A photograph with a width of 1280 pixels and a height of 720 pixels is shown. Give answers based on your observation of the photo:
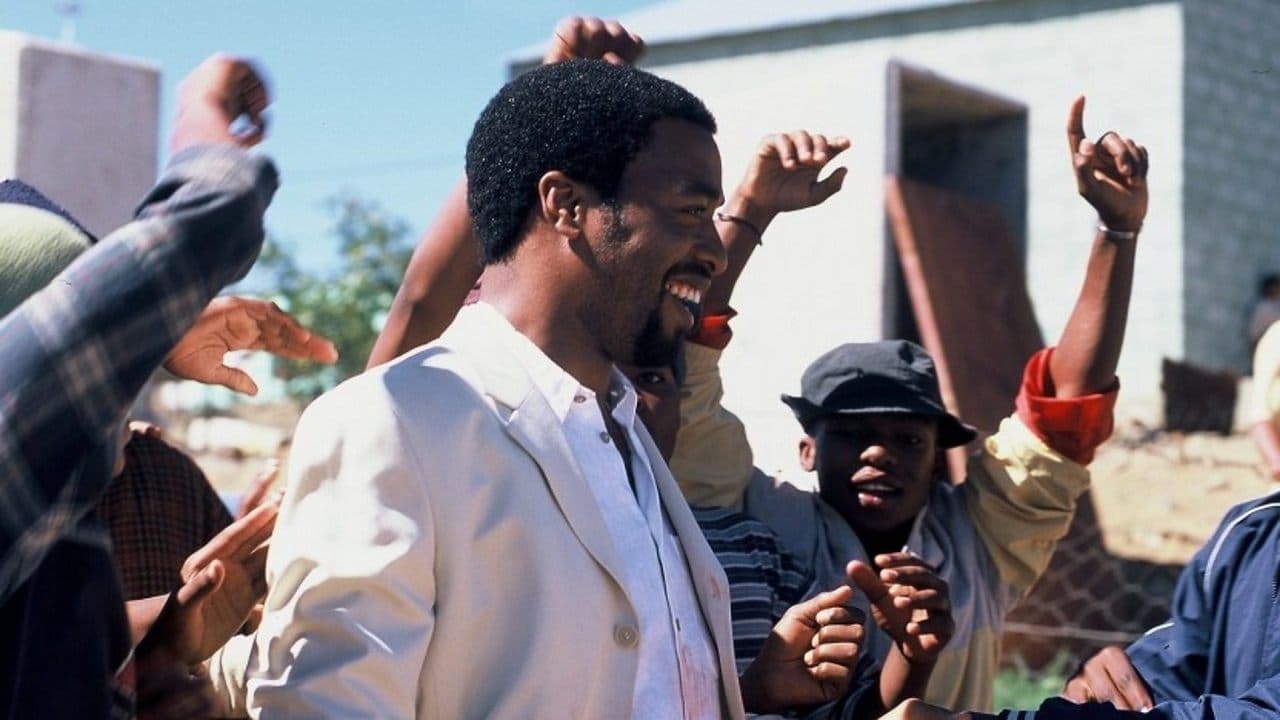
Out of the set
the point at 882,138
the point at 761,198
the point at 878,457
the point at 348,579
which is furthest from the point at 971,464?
the point at 882,138

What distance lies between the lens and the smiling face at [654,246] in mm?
2344

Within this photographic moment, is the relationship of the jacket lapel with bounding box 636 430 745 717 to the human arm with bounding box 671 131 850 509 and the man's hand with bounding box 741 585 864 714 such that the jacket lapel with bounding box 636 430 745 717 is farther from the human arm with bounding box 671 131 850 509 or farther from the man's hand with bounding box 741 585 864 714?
the human arm with bounding box 671 131 850 509

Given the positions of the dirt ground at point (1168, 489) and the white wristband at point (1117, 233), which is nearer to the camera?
the white wristband at point (1117, 233)

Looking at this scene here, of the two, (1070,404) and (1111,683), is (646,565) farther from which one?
(1070,404)

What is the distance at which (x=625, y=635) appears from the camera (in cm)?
210

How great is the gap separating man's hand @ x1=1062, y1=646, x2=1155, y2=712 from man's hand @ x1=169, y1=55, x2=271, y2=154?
194cm

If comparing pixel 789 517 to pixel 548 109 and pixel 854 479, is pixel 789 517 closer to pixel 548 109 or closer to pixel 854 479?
pixel 854 479

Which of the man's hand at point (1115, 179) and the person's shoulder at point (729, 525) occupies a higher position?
the man's hand at point (1115, 179)

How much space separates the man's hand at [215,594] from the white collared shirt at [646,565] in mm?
468

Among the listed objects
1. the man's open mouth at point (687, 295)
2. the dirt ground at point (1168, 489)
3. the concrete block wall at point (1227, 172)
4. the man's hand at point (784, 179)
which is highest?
the man's hand at point (784, 179)

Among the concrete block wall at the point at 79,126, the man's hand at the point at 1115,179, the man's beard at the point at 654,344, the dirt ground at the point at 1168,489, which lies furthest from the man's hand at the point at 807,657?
the dirt ground at the point at 1168,489

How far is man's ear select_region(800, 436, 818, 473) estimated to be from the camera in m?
3.70

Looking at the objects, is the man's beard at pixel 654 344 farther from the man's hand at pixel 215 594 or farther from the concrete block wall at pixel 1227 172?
the concrete block wall at pixel 1227 172

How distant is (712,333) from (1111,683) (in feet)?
3.36
